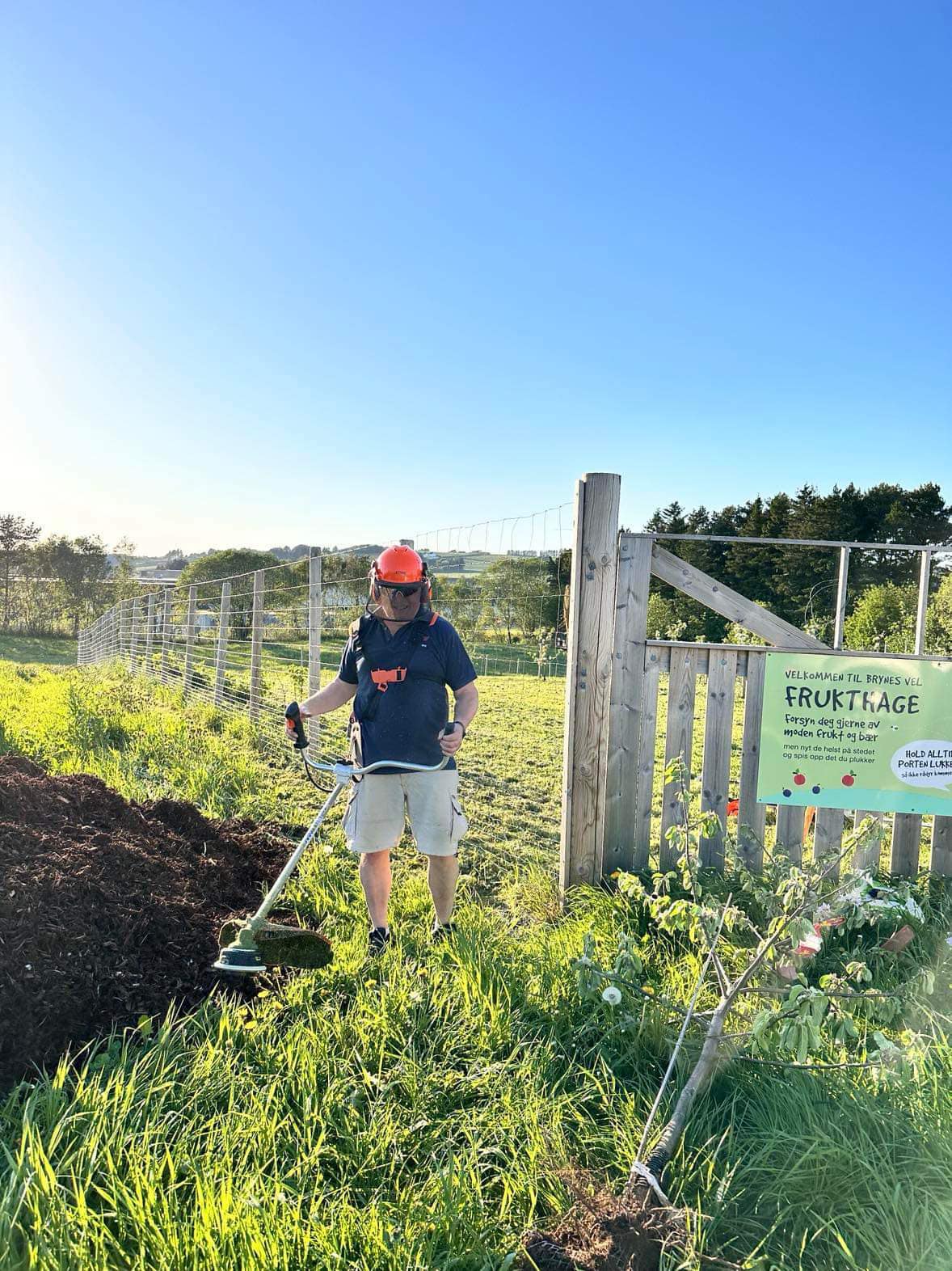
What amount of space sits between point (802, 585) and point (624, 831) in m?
38.2

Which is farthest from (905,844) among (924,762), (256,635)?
(256,635)

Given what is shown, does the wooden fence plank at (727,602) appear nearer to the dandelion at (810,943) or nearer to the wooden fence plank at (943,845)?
the wooden fence plank at (943,845)

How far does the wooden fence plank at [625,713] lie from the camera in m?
4.13

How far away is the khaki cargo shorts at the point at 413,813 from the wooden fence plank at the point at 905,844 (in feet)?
7.73

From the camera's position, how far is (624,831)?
4.19 meters

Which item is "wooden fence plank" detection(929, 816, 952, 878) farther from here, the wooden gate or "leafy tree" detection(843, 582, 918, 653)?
"leafy tree" detection(843, 582, 918, 653)

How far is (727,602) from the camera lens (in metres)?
4.05

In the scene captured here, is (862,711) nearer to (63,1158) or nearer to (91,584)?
(63,1158)

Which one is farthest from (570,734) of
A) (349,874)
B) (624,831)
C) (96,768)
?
(96,768)

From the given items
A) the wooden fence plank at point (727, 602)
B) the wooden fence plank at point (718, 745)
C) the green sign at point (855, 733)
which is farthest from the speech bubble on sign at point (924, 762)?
the wooden fence plank at point (718, 745)

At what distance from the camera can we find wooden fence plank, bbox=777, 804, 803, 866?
165 inches

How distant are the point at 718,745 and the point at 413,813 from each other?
164 centimetres

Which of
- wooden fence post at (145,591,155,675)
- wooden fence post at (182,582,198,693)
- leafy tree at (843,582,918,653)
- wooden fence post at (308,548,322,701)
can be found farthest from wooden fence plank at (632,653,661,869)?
leafy tree at (843,582,918,653)

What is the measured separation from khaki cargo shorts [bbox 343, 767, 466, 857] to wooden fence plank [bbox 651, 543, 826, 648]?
153 cm
